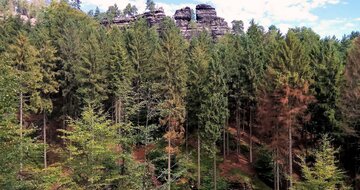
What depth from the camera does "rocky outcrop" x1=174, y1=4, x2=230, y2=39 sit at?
109456 millimetres

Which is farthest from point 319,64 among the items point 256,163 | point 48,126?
point 48,126

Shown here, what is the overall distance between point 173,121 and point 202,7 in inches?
3601

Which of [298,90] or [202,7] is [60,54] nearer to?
[298,90]

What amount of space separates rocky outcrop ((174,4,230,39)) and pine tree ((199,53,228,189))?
2812 inches

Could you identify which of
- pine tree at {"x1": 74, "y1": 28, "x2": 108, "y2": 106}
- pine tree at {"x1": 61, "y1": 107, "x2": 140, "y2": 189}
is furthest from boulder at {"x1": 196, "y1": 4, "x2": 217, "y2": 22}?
pine tree at {"x1": 61, "y1": 107, "x2": 140, "y2": 189}

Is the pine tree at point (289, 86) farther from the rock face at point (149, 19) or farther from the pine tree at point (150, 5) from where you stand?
the pine tree at point (150, 5)

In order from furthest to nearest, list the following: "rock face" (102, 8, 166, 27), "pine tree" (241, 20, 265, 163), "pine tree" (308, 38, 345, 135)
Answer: "rock face" (102, 8, 166, 27), "pine tree" (241, 20, 265, 163), "pine tree" (308, 38, 345, 135)

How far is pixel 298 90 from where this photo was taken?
29.2 meters

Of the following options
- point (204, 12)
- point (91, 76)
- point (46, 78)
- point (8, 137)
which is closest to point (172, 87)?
point (91, 76)

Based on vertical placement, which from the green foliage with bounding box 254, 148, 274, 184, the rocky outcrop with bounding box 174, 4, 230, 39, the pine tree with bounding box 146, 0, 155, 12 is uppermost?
the pine tree with bounding box 146, 0, 155, 12

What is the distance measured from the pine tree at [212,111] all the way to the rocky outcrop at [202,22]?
234ft

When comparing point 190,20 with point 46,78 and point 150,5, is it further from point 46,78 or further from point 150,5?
point 46,78

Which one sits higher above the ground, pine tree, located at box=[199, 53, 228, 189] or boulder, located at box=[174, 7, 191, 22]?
boulder, located at box=[174, 7, 191, 22]

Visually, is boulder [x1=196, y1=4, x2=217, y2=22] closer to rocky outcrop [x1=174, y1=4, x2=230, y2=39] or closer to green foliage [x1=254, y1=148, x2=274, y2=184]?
rocky outcrop [x1=174, y1=4, x2=230, y2=39]
